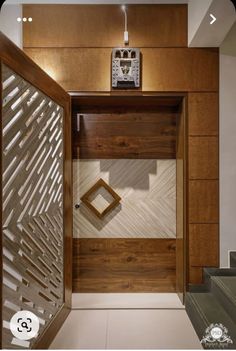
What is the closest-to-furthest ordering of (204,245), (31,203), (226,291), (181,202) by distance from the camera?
1. (31,203)
2. (226,291)
3. (204,245)
4. (181,202)

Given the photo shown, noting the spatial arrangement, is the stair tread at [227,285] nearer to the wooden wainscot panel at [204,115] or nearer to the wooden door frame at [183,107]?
the wooden door frame at [183,107]

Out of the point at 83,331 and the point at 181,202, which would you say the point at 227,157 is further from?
the point at 83,331

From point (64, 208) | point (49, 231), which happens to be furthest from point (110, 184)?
point (49, 231)

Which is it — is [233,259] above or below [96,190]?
below

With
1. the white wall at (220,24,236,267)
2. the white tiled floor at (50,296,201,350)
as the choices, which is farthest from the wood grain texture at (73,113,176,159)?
the white tiled floor at (50,296,201,350)

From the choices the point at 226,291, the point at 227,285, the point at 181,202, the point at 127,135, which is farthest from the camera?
the point at 127,135

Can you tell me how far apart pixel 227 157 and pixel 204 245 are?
0.83 meters

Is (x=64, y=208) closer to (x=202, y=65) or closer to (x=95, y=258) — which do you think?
(x=95, y=258)

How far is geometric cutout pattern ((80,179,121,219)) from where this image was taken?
3.43 metres

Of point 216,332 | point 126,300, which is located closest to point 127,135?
point 126,300

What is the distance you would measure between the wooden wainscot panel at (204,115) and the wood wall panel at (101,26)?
1.75ft

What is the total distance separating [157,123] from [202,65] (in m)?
0.69

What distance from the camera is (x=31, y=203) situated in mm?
2211

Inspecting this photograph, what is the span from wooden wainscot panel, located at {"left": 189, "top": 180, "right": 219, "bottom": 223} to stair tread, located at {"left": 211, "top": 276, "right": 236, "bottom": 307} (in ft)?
1.81
